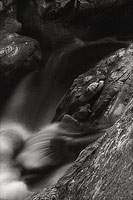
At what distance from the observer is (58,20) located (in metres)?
12.2

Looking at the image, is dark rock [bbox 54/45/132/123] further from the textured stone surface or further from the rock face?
the textured stone surface

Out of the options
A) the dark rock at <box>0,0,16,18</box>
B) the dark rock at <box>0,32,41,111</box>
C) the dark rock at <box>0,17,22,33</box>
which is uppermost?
the dark rock at <box>0,0,16,18</box>

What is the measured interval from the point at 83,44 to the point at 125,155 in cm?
774

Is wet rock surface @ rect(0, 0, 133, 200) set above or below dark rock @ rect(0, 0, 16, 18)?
below

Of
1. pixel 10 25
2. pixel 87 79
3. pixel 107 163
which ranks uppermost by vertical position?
pixel 107 163

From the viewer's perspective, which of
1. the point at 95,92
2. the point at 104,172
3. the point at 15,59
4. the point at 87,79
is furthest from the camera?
the point at 15,59

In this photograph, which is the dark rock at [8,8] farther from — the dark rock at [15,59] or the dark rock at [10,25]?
the dark rock at [15,59]

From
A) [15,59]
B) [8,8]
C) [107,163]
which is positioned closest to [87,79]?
[15,59]

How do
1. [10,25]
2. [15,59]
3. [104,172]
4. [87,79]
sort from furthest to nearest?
[10,25] → [15,59] → [87,79] → [104,172]

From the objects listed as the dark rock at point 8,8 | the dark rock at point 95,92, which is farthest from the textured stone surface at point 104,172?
the dark rock at point 8,8

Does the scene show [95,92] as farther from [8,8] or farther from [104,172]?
[8,8]

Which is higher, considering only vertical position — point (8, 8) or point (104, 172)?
point (8, 8)

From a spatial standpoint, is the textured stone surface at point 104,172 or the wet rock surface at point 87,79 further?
the wet rock surface at point 87,79

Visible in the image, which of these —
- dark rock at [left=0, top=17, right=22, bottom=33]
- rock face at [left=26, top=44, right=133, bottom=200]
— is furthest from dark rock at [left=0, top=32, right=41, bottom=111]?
rock face at [left=26, top=44, right=133, bottom=200]
